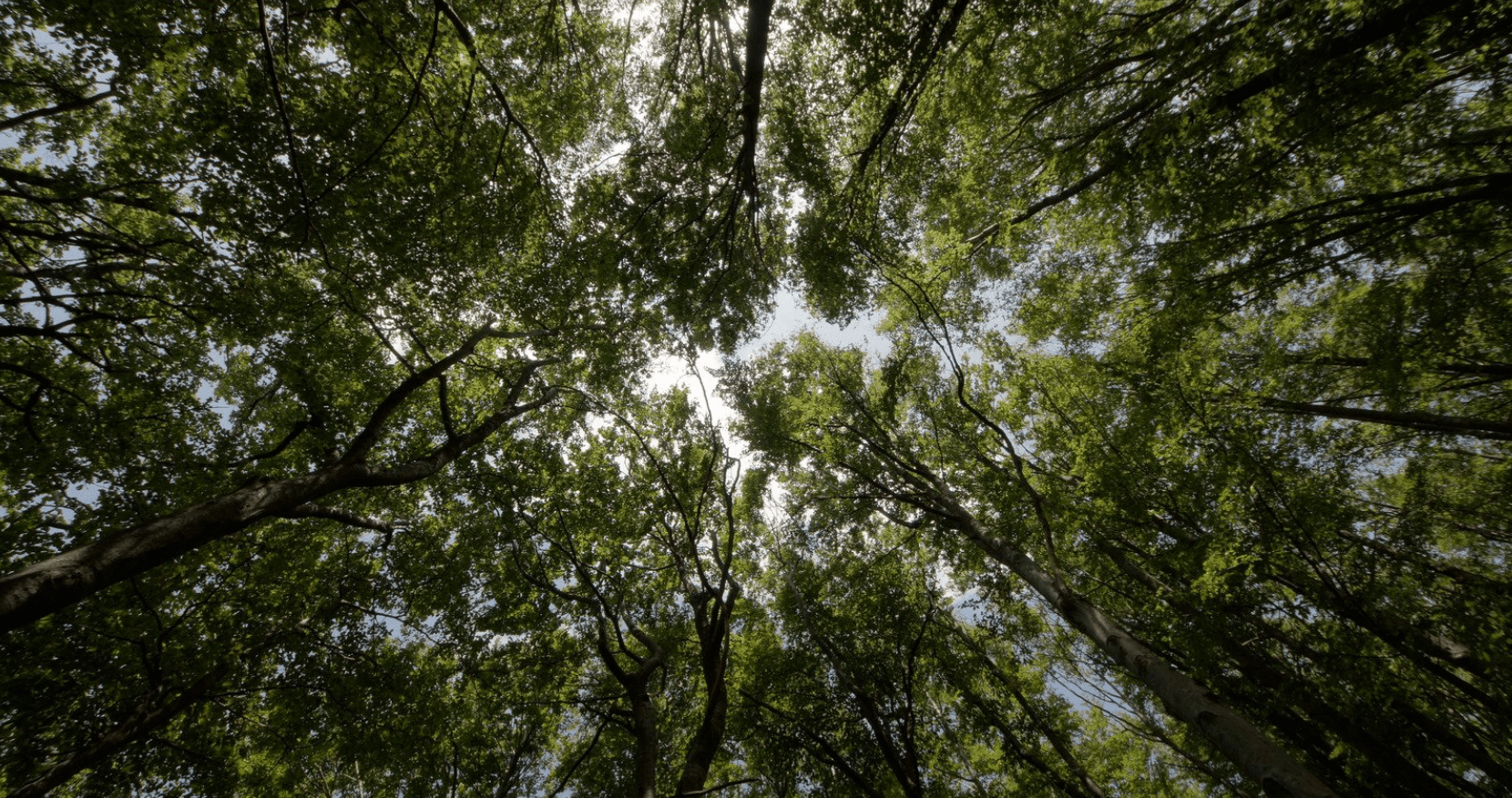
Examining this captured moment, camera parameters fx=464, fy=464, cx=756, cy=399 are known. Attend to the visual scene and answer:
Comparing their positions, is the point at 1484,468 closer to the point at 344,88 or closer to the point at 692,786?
the point at 692,786

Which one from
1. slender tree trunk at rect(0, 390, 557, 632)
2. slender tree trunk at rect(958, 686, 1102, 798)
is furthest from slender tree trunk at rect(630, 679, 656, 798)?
slender tree trunk at rect(958, 686, 1102, 798)

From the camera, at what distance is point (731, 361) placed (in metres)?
11.6

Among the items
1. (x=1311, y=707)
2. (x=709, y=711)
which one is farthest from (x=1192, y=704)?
(x=709, y=711)

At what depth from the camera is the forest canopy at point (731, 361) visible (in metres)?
5.11

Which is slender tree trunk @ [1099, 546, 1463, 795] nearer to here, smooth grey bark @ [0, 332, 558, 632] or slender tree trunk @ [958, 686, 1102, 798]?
slender tree trunk @ [958, 686, 1102, 798]

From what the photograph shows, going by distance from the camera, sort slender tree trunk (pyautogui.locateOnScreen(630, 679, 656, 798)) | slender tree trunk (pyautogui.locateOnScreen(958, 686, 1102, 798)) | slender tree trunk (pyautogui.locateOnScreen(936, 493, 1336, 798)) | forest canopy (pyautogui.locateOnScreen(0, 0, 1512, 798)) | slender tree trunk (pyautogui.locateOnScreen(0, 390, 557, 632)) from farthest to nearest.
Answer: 1. slender tree trunk (pyautogui.locateOnScreen(958, 686, 1102, 798))
2. forest canopy (pyautogui.locateOnScreen(0, 0, 1512, 798))
3. slender tree trunk (pyautogui.locateOnScreen(936, 493, 1336, 798))
4. slender tree trunk (pyautogui.locateOnScreen(630, 679, 656, 798))
5. slender tree trunk (pyautogui.locateOnScreen(0, 390, 557, 632))

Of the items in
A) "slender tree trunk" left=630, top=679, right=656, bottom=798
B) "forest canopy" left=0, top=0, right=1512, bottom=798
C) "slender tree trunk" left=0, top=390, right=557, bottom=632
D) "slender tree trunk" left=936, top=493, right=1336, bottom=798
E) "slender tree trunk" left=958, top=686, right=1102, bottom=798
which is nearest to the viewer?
"slender tree trunk" left=0, top=390, right=557, bottom=632

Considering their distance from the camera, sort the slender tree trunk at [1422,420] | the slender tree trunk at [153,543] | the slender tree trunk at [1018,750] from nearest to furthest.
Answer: the slender tree trunk at [153,543] < the slender tree trunk at [1422,420] < the slender tree trunk at [1018,750]

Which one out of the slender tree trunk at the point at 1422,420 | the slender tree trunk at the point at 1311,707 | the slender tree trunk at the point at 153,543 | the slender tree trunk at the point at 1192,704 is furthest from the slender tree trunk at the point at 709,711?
the slender tree trunk at the point at 1422,420

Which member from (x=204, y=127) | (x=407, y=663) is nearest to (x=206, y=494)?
(x=407, y=663)

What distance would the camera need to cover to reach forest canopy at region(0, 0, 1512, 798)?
5.11 m

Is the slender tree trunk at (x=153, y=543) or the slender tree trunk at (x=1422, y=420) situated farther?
the slender tree trunk at (x=1422, y=420)

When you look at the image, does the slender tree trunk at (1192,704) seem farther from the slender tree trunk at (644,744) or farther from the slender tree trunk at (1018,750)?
the slender tree trunk at (644,744)

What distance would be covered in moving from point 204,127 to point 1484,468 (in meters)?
21.0
